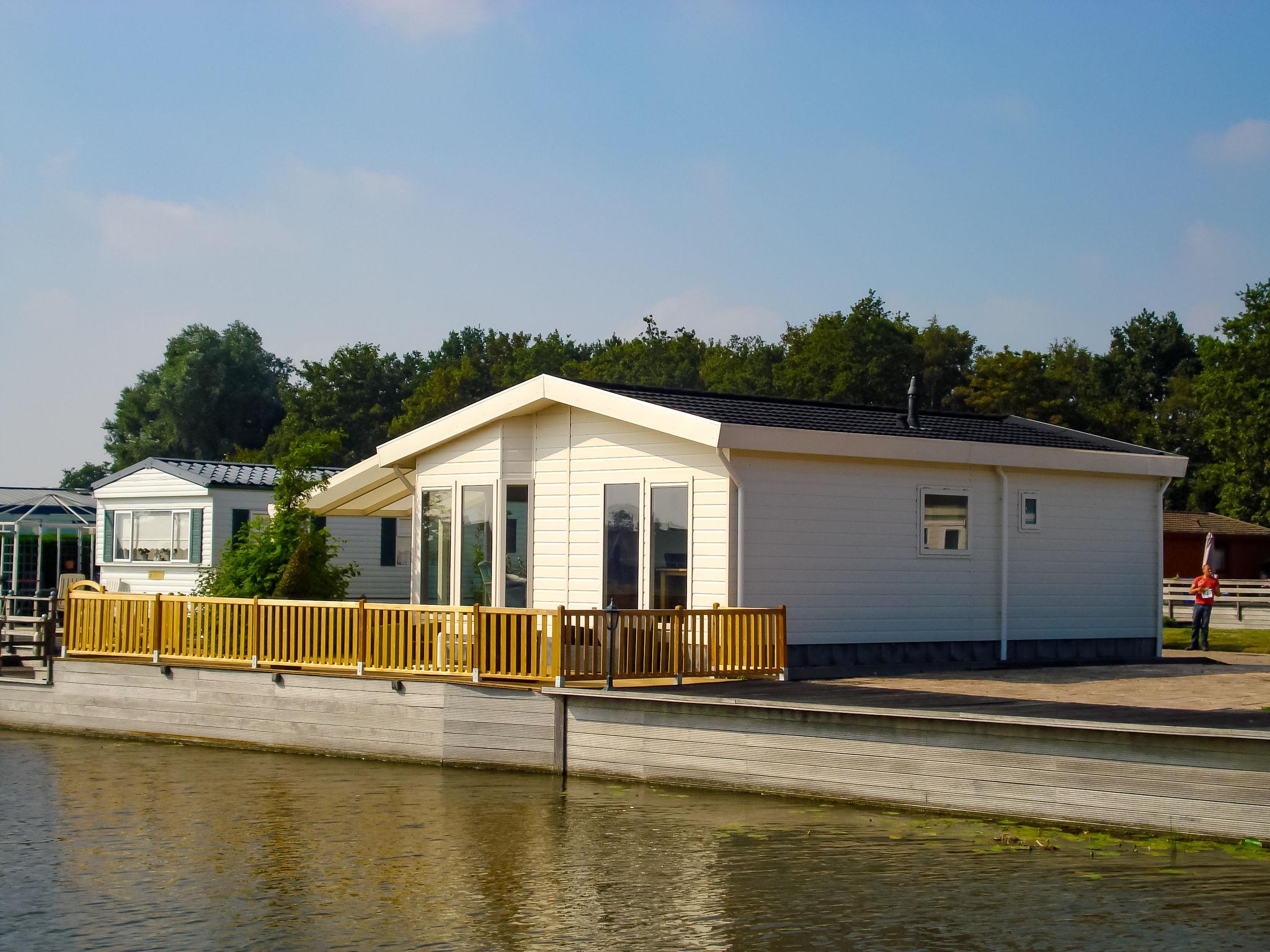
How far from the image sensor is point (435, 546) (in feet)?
66.4

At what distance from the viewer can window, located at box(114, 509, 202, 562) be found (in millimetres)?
32312

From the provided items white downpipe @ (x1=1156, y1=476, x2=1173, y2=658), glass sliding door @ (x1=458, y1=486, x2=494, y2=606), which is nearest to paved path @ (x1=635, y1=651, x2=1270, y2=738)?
white downpipe @ (x1=1156, y1=476, x2=1173, y2=658)

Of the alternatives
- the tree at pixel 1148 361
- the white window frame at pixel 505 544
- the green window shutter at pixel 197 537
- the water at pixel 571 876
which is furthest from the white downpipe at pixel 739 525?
the tree at pixel 1148 361

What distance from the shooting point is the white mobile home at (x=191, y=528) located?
31797 millimetres

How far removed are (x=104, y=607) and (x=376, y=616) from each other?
4740mm

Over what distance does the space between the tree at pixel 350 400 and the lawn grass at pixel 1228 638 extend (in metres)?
52.0

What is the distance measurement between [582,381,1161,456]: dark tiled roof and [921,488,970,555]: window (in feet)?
2.46

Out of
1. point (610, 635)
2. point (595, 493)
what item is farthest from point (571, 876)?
point (595, 493)

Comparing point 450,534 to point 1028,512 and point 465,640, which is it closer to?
point 465,640

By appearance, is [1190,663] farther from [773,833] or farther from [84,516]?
[84,516]

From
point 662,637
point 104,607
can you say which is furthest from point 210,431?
point 662,637

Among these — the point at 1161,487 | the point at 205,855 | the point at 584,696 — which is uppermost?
the point at 1161,487

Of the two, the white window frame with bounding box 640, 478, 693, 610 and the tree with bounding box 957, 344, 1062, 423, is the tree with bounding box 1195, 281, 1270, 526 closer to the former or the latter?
the tree with bounding box 957, 344, 1062, 423

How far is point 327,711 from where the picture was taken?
54.9 feet
